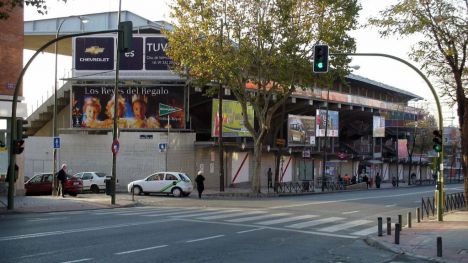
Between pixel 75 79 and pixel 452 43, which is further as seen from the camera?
pixel 75 79

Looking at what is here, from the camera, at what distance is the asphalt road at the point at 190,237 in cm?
1187

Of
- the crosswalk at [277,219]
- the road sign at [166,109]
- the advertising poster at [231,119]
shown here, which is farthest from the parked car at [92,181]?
the crosswalk at [277,219]

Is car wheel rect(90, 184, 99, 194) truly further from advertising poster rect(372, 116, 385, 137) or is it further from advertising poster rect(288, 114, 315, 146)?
advertising poster rect(372, 116, 385, 137)

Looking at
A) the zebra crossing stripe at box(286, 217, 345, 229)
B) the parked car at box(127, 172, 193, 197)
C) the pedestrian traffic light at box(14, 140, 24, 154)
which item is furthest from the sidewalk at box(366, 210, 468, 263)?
the parked car at box(127, 172, 193, 197)

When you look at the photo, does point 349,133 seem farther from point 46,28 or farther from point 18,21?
point 18,21

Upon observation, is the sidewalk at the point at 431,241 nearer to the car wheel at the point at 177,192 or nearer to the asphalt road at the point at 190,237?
the asphalt road at the point at 190,237

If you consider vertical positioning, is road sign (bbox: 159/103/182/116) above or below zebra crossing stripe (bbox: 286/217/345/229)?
above

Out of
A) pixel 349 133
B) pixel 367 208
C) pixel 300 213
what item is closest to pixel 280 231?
pixel 300 213

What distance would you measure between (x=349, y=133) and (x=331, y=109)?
1896 cm

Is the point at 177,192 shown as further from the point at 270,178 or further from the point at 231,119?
the point at 270,178

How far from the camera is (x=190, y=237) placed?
14.9 m

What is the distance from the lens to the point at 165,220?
63.1 ft

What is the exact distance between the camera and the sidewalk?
13.1 m

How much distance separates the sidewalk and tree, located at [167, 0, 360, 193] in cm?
1582
